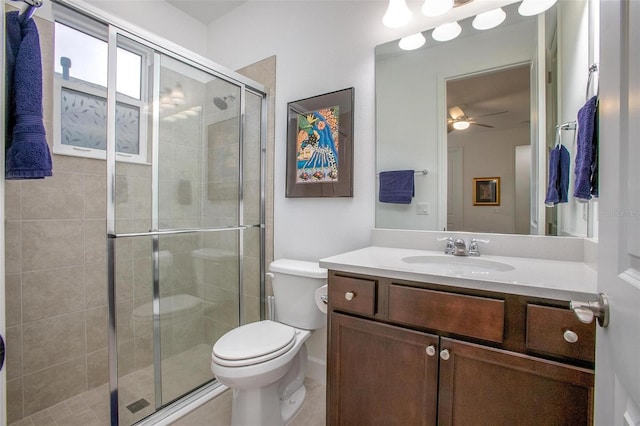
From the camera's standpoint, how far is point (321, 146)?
6.25 feet

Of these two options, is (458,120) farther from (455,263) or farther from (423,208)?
(455,263)

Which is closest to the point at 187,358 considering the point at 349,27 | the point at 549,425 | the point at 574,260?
the point at 549,425

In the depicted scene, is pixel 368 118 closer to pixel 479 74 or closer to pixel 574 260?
pixel 479 74

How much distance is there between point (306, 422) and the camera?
1.56 m

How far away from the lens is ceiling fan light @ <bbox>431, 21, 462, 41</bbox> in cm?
149

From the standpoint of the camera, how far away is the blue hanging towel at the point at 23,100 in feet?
2.97

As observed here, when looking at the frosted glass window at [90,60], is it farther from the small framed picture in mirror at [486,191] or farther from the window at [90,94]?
the small framed picture in mirror at [486,191]

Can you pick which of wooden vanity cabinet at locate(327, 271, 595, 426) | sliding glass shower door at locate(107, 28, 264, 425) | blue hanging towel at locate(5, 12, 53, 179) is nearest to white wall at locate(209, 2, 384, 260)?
sliding glass shower door at locate(107, 28, 264, 425)

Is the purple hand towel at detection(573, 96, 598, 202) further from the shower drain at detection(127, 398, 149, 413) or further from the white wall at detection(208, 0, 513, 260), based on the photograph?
the shower drain at detection(127, 398, 149, 413)

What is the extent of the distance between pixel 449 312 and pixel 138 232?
5.04 ft

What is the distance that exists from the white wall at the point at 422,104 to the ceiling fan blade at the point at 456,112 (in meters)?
0.04

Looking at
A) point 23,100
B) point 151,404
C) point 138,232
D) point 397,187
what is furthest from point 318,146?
point 151,404

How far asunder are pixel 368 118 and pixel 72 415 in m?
2.34

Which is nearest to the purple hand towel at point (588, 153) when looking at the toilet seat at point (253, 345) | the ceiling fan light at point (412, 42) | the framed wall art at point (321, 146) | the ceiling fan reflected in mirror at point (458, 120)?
the ceiling fan reflected in mirror at point (458, 120)
